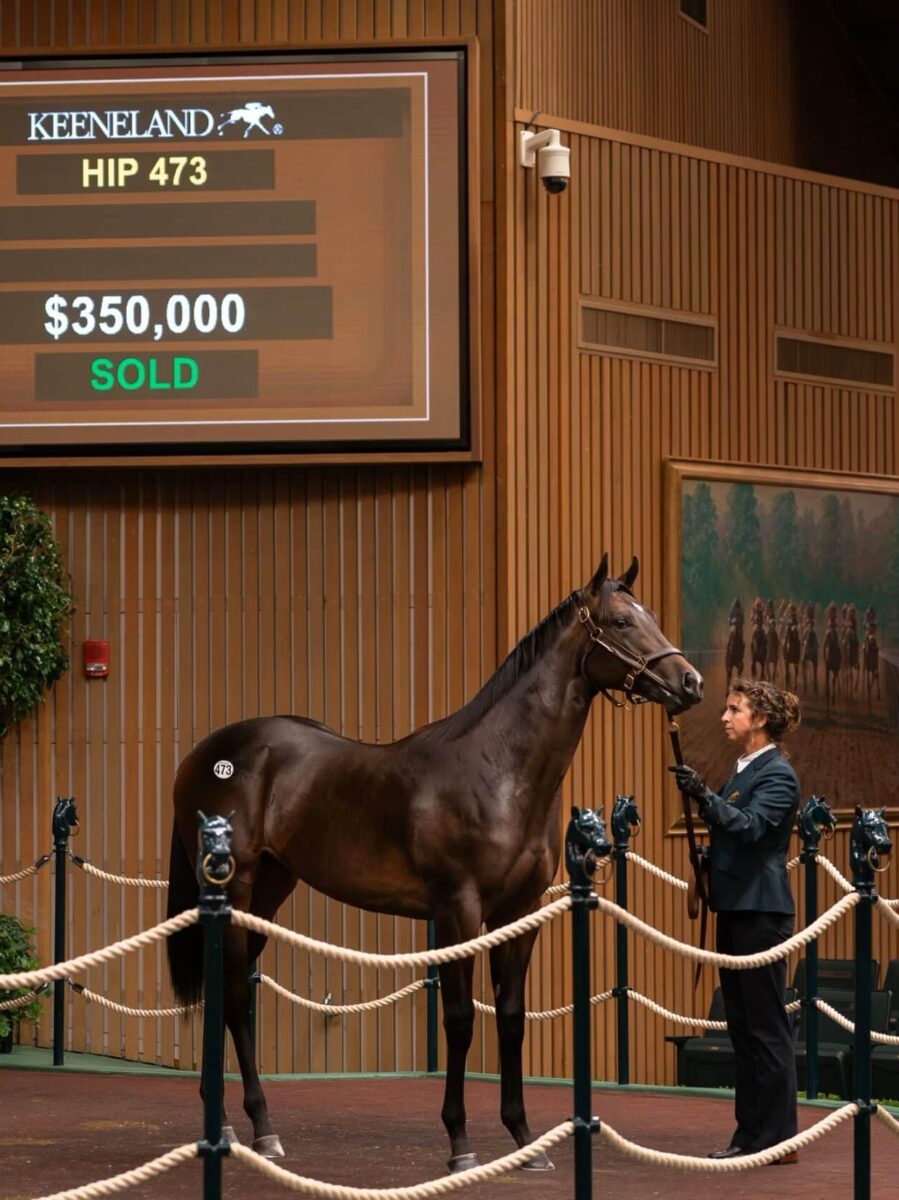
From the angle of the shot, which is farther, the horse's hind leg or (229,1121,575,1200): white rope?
the horse's hind leg

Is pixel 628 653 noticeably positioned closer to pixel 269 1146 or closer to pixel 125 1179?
pixel 269 1146

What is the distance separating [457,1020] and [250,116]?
5.58 metres

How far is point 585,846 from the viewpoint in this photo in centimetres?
514

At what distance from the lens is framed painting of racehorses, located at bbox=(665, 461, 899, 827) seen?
11.1m

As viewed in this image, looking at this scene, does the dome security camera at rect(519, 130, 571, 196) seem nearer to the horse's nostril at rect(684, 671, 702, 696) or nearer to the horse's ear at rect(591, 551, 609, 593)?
the horse's ear at rect(591, 551, 609, 593)

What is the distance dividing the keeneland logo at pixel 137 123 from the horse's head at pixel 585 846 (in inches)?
232

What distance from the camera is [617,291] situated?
1080 centimetres

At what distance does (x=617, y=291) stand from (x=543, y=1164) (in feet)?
19.1

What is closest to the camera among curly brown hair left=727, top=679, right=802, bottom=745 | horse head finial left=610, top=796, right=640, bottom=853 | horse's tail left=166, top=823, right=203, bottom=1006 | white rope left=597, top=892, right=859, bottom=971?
white rope left=597, top=892, right=859, bottom=971

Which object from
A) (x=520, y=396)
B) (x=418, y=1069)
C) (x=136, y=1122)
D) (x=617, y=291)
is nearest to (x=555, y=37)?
(x=617, y=291)

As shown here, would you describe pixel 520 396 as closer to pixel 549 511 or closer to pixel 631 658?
pixel 549 511

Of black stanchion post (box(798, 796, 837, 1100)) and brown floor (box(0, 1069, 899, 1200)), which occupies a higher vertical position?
black stanchion post (box(798, 796, 837, 1100))

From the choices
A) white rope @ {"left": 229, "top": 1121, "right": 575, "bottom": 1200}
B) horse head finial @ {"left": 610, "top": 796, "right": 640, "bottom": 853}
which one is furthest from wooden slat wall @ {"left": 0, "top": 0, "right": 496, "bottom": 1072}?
white rope @ {"left": 229, "top": 1121, "right": 575, "bottom": 1200}

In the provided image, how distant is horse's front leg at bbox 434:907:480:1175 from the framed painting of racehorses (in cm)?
470
